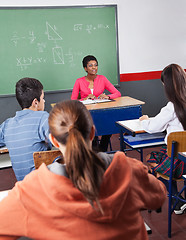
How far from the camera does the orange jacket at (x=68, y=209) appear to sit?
730 mm

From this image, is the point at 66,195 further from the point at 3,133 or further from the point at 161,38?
the point at 161,38

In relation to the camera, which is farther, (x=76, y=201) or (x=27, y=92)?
(x=27, y=92)

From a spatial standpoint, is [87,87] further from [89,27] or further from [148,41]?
[148,41]

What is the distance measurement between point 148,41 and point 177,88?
3081 mm

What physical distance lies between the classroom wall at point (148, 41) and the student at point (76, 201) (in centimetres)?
382

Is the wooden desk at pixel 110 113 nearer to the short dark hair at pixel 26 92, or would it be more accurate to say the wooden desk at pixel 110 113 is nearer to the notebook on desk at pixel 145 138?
the notebook on desk at pixel 145 138

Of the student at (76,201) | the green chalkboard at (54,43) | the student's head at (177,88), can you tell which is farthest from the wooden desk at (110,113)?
the student at (76,201)

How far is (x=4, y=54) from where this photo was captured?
13.7 ft

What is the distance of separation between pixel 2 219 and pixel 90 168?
0.29 metres

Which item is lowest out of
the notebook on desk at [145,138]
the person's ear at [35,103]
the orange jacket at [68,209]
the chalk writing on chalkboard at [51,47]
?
the notebook on desk at [145,138]

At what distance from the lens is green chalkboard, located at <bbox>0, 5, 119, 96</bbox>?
4.17 metres

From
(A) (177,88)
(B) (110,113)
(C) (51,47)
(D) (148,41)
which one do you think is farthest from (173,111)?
(D) (148,41)

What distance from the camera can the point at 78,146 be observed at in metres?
0.76

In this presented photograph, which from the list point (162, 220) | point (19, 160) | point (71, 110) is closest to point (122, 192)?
point (71, 110)
